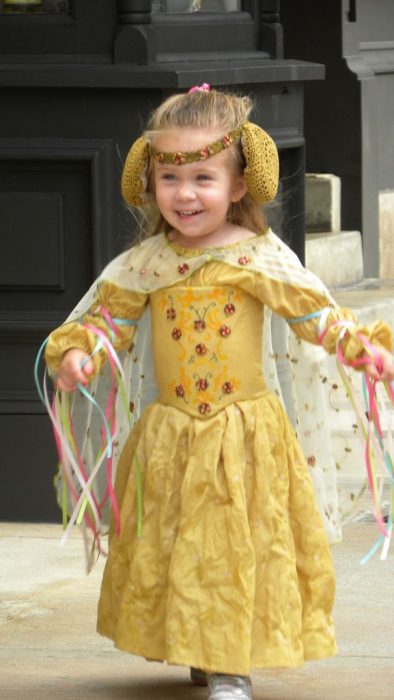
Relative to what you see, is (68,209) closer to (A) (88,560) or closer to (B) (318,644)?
(A) (88,560)

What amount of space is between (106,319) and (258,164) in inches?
21.4

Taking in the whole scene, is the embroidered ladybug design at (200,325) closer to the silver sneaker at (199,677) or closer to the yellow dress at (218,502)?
the yellow dress at (218,502)

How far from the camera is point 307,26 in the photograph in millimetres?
9938

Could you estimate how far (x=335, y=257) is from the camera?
9539 mm

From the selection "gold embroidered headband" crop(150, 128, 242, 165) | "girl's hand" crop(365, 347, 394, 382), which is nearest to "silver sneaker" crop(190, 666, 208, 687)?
"girl's hand" crop(365, 347, 394, 382)

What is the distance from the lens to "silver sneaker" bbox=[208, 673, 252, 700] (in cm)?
402

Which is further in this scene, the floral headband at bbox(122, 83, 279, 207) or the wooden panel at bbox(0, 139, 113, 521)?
the wooden panel at bbox(0, 139, 113, 521)

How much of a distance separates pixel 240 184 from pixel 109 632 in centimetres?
118

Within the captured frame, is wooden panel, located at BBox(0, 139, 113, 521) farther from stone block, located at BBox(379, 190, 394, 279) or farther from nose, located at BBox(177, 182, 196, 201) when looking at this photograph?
stone block, located at BBox(379, 190, 394, 279)

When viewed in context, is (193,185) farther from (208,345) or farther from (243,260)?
(208,345)

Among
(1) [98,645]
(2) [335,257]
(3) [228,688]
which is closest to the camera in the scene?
(3) [228,688]

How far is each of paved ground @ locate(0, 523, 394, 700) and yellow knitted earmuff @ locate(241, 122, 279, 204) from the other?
4.20ft

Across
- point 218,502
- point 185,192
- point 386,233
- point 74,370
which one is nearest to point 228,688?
point 218,502

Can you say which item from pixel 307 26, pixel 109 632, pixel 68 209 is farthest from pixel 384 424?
pixel 307 26
